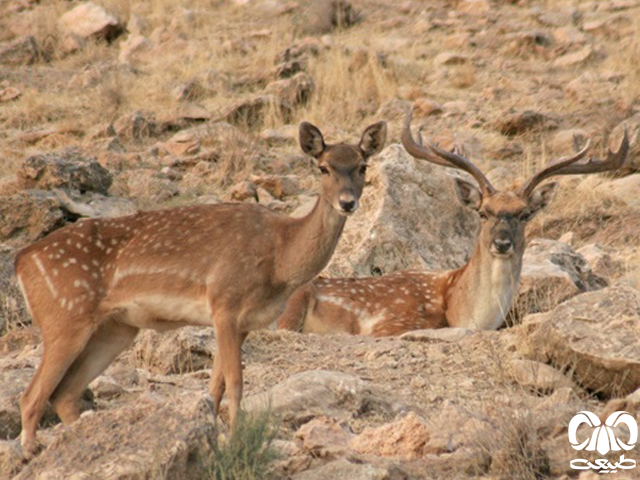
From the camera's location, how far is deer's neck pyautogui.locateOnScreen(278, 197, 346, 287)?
7.96 metres

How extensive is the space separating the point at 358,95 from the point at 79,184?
5294 millimetres

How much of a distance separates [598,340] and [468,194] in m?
3.38

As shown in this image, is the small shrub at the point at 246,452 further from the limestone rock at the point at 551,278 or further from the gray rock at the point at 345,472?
the limestone rock at the point at 551,278

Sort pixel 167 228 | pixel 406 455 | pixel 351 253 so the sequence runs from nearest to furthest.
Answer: pixel 406 455 → pixel 167 228 → pixel 351 253

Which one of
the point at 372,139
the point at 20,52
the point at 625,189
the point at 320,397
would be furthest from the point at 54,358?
the point at 20,52

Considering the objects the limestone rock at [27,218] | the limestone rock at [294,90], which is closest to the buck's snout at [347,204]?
the limestone rock at [27,218]

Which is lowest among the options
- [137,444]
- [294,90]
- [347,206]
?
[294,90]

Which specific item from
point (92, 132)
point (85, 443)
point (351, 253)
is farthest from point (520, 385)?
point (92, 132)

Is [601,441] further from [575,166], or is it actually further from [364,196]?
[364,196]

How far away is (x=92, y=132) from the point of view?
1673 cm

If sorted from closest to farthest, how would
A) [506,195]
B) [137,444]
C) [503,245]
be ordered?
1. [137,444]
2. [503,245]
3. [506,195]

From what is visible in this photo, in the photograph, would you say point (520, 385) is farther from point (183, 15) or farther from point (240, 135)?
point (183, 15)

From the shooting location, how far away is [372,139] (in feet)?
27.4

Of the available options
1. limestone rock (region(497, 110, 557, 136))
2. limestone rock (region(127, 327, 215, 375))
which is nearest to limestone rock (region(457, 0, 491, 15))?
limestone rock (region(497, 110, 557, 136))
